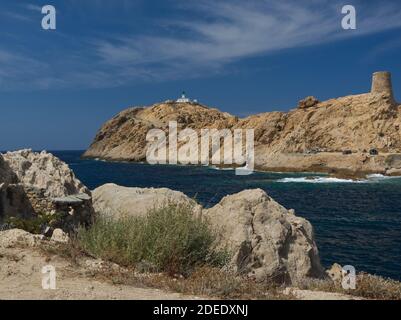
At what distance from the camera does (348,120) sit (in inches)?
3258

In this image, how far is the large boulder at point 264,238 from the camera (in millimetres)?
9539

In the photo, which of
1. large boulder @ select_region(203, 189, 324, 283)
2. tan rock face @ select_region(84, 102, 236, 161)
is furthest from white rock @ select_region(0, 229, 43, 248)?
tan rock face @ select_region(84, 102, 236, 161)

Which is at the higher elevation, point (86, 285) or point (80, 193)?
point (80, 193)

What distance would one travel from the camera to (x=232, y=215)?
10273 millimetres

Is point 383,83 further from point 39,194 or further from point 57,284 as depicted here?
point 57,284

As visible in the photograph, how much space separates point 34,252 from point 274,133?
271ft

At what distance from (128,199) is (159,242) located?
4953 millimetres

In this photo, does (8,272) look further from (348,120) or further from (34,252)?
(348,120)

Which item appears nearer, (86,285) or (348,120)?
(86,285)

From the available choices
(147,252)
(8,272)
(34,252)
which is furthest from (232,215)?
(8,272)

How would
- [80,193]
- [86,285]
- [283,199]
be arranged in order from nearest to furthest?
[86,285] < [80,193] < [283,199]

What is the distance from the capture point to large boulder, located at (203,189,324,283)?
9539 mm
